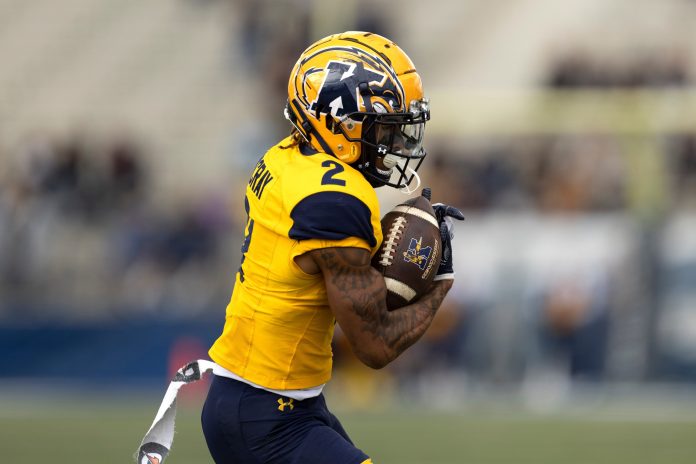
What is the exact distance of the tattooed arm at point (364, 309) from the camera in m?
3.53

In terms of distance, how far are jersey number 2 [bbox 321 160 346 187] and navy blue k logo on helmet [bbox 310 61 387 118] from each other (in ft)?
0.61

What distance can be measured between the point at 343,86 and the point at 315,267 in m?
0.55

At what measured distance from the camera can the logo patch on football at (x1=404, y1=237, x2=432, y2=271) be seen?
3.73 meters

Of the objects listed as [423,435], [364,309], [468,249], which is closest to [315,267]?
→ [364,309]

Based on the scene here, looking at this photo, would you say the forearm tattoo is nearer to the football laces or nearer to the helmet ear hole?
the football laces

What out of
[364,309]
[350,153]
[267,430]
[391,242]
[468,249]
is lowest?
[267,430]

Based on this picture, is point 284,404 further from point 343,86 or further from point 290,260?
point 343,86

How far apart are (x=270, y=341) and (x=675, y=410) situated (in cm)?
747

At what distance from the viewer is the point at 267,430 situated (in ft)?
12.0

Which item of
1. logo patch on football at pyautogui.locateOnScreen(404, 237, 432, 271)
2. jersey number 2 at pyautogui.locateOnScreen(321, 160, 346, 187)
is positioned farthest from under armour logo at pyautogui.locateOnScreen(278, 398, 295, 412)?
jersey number 2 at pyautogui.locateOnScreen(321, 160, 346, 187)

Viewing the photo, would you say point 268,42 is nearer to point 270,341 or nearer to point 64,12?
point 64,12

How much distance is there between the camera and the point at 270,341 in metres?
3.68

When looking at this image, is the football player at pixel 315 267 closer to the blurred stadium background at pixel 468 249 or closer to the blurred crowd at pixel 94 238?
the blurred stadium background at pixel 468 249

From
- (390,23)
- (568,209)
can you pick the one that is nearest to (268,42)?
(390,23)
